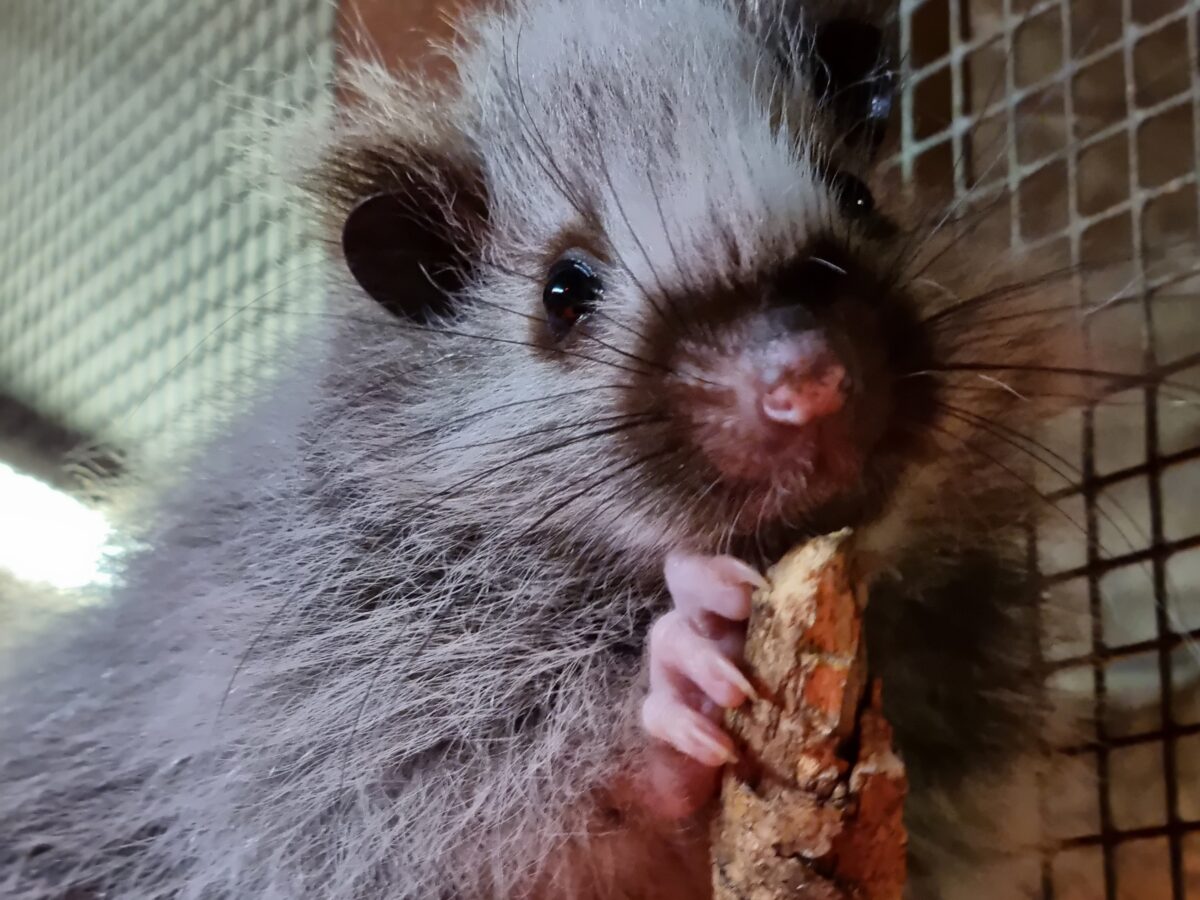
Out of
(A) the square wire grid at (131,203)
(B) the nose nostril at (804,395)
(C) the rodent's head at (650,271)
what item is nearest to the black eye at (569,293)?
(C) the rodent's head at (650,271)

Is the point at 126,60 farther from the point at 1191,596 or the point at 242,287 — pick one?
the point at 1191,596

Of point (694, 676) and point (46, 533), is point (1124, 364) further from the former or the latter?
point (46, 533)

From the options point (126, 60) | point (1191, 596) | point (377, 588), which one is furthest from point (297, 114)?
point (1191, 596)

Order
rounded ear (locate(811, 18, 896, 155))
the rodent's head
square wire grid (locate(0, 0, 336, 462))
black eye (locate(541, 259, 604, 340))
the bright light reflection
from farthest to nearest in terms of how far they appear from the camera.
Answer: square wire grid (locate(0, 0, 336, 462)) → the bright light reflection → rounded ear (locate(811, 18, 896, 155)) → black eye (locate(541, 259, 604, 340)) → the rodent's head

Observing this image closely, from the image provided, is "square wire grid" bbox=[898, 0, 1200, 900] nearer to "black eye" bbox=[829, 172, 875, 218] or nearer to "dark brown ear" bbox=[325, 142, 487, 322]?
"black eye" bbox=[829, 172, 875, 218]

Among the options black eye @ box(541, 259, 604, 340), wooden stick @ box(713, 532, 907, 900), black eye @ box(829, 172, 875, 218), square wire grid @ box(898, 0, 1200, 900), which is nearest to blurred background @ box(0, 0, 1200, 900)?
square wire grid @ box(898, 0, 1200, 900)

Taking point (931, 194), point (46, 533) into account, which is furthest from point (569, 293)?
point (46, 533)
